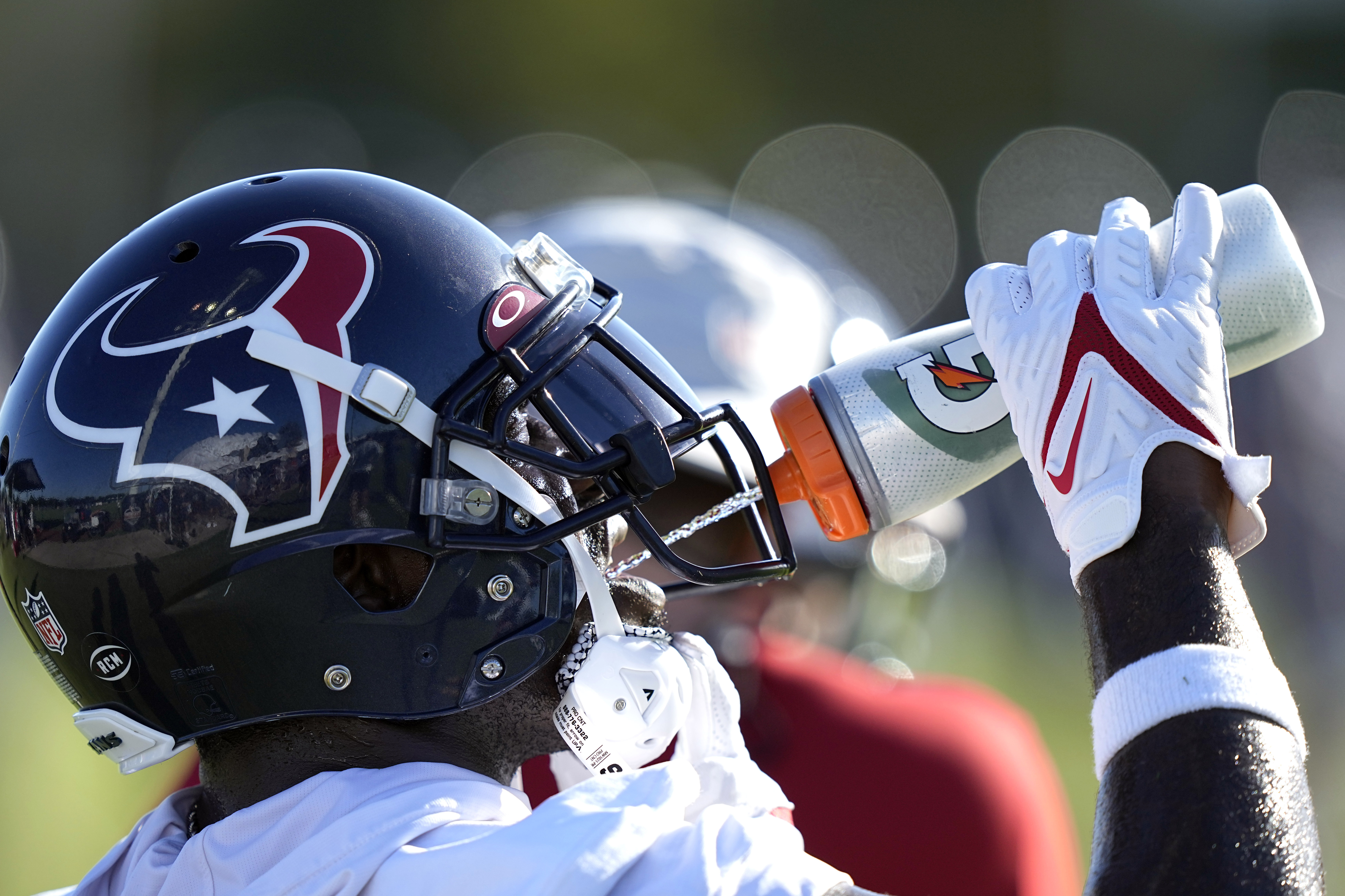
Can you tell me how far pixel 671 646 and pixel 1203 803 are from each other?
83 centimetres

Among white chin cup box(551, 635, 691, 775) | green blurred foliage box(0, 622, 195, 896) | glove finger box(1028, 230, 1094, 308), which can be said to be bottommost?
green blurred foliage box(0, 622, 195, 896)

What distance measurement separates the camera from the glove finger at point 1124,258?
66.5 inches

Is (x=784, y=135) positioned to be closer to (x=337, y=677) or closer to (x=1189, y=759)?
(x=337, y=677)

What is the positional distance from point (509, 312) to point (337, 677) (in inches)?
23.8

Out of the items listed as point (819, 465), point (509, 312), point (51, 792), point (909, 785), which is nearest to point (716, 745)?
point (819, 465)

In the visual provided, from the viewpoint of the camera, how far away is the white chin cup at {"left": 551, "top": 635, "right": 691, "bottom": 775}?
173 centimetres

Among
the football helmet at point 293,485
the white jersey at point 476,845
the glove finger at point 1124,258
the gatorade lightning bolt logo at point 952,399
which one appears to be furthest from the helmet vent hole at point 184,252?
the glove finger at point 1124,258

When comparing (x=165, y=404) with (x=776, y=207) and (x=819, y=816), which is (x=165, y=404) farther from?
(x=776, y=207)

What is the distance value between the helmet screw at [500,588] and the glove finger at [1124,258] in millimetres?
970

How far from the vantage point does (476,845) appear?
4.62ft

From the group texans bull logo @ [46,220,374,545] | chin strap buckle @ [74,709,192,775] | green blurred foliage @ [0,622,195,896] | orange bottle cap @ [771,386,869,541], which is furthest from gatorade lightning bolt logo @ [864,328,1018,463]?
green blurred foliage @ [0,622,195,896]

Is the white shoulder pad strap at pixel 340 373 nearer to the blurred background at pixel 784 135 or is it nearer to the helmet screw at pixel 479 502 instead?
the helmet screw at pixel 479 502

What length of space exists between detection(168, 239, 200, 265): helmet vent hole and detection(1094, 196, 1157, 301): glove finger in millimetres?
1363

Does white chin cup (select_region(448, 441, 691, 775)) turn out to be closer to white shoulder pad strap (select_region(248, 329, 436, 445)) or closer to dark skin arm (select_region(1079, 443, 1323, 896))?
white shoulder pad strap (select_region(248, 329, 436, 445))
